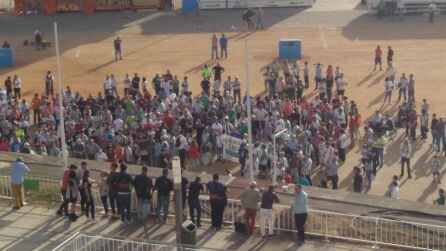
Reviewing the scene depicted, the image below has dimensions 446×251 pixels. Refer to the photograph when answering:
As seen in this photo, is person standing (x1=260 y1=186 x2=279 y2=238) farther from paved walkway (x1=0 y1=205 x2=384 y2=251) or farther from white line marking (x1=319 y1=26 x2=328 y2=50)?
white line marking (x1=319 y1=26 x2=328 y2=50)

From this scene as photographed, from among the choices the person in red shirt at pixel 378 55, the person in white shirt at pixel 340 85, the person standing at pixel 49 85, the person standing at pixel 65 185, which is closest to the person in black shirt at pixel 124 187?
the person standing at pixel 65 185

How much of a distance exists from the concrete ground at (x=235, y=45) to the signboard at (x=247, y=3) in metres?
0.73

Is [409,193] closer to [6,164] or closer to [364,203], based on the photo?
[364,203]

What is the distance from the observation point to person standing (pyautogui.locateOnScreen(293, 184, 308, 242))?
18.5 metres

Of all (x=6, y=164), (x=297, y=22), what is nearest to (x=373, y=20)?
(x=297, y=22)

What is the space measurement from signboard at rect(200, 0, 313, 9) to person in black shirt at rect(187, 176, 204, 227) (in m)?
35.2

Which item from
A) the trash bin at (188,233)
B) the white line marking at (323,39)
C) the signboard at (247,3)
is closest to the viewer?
the trash bin at (188,233)

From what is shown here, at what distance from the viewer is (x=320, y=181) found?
1053 inches

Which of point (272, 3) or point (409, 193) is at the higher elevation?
point (272, 3)

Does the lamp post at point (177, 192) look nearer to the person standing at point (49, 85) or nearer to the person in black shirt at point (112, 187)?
the person in black shirt at point (112, 187)

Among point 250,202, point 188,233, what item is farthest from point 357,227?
point 188,233

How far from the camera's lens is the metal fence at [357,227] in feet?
60.3

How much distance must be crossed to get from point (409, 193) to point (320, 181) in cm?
261

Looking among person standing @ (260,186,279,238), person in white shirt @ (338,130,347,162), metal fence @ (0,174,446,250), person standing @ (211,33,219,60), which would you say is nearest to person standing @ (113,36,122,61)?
person standing @ (211,33,219,60)
